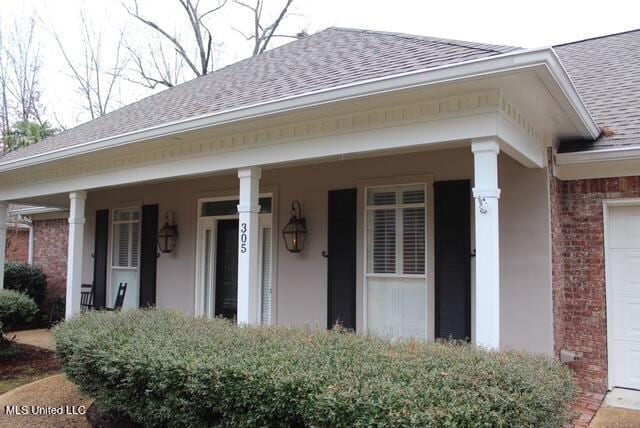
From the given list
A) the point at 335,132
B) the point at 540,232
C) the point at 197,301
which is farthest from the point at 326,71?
the point at 197,301

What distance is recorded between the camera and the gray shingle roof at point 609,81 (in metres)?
6.04

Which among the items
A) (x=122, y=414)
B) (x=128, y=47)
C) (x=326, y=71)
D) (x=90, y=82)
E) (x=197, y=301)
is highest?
(x=128, y=47)

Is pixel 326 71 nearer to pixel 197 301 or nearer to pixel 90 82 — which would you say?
pixel 197 301

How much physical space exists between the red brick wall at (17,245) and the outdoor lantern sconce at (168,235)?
9870 mm

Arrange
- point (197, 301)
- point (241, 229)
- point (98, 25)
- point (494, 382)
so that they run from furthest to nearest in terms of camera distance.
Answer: point (98, 25), point (197, 301), point (241, 229), point (494, 382)

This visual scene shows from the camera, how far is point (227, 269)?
348 inches

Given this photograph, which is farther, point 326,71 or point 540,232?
point 326,71

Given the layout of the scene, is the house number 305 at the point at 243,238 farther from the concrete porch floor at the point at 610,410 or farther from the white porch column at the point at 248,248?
the concrete porch floor at the point at 610,410

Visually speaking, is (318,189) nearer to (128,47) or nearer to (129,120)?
(129,120)

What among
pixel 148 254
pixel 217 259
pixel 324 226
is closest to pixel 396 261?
pixel 324 226

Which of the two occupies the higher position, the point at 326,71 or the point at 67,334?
the point at 326,71

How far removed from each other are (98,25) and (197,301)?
18.2m

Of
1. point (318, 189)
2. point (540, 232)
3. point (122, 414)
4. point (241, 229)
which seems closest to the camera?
point (122, 414)

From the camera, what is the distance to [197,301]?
8.89m
